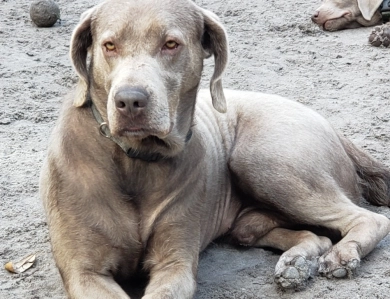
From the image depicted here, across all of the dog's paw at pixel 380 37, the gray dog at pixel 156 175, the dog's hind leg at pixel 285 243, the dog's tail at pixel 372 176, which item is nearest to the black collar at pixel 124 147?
the gray dog at pixel 156 175

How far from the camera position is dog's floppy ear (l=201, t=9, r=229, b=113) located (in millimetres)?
4266

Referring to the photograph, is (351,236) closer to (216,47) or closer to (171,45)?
(216,47)

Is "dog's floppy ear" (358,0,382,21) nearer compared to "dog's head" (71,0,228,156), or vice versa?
"dog's head" (71,0,228,156)

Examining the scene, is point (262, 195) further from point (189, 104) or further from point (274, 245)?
point (189, 104)

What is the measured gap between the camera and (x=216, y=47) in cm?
434

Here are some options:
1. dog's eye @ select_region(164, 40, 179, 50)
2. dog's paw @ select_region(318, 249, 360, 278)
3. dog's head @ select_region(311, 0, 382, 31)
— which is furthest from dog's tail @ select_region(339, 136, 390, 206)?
dog's head @ select_region(311, 0, 382, 31)

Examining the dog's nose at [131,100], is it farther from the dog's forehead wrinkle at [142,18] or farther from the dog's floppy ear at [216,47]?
the dog's floppy ear at [216,47]

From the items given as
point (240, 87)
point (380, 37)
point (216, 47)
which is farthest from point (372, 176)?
point (380, 37)

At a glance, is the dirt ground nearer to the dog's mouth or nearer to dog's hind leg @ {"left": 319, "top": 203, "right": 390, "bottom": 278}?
dog's hind leg @ {"left": 319, "top": 203, "right": 390, "bottom": 278}

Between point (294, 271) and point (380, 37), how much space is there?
430cm

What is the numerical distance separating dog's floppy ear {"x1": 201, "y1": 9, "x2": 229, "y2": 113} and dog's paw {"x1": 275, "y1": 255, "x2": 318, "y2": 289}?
0.78m

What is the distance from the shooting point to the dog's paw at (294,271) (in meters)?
4.23

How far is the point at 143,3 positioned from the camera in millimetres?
3986

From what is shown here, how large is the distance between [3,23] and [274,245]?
4956 mm
